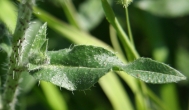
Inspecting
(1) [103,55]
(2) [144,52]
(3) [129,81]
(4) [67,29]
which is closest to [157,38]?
(2) [144,52]

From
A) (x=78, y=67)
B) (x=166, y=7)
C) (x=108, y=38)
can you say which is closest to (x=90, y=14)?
(x=108, y=38)

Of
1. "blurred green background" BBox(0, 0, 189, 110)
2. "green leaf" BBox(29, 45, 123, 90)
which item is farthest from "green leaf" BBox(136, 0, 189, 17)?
"green leaf" BBox(29, 45, 123, 90)

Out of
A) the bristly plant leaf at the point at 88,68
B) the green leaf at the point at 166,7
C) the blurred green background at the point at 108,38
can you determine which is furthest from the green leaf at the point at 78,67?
the green leaf at the point at 166,7

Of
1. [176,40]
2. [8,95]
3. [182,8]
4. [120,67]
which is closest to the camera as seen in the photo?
[120,67]

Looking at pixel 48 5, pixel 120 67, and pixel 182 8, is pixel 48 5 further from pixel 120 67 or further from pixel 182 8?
pixel 120 67

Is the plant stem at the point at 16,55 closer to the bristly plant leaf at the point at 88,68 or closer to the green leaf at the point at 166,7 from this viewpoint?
the bristly plant leaf at the point at 88,68

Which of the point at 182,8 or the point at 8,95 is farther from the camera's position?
the point at 182,8

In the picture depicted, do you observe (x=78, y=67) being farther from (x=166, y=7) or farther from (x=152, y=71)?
(x=166, y=7)
